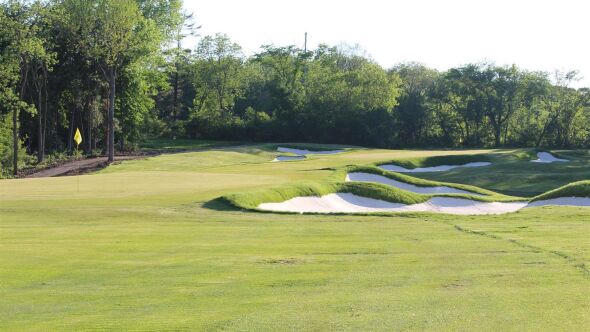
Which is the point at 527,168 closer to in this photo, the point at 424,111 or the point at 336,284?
the point at 424,111

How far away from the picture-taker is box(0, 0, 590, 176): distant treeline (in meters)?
57.9

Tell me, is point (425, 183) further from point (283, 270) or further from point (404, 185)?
point (283, 270)

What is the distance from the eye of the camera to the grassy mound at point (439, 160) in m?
58.8

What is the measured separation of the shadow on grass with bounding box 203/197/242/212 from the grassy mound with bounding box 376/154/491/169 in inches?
1274

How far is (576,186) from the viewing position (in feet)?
106

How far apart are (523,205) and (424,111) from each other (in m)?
62.9

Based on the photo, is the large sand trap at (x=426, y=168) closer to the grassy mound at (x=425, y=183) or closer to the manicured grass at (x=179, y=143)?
the grassy mound at (x=425, y=183)

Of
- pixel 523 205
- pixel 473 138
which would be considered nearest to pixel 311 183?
pixel 523 205

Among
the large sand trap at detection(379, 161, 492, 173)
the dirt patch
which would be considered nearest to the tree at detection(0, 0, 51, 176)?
the dirt patch

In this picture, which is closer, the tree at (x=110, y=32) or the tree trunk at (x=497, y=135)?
the tree at (x=110, y=32)

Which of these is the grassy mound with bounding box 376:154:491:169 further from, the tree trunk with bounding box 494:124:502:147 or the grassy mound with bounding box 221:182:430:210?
the tree trunk with bounding box 494:124:502:147

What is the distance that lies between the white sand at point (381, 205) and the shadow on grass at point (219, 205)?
2.93 m

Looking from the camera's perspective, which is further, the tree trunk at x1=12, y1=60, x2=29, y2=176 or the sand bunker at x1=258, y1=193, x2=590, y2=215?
the tree trunk at x1=12, y1=60, x2=29, y2=176

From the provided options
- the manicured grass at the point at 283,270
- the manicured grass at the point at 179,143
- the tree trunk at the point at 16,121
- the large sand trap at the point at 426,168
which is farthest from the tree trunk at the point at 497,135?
the manicured grass at the point at 283,270
